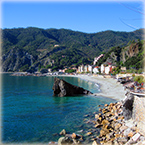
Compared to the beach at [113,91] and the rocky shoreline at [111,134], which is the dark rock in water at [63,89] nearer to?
the beach at [113,91]

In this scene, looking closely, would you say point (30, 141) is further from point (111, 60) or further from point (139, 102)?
point (111, 60)

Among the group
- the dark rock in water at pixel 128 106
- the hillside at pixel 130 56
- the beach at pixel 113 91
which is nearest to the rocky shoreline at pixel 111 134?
the dark rock in water at pixel 128 106

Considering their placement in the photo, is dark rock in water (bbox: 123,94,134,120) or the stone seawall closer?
the stone seawall

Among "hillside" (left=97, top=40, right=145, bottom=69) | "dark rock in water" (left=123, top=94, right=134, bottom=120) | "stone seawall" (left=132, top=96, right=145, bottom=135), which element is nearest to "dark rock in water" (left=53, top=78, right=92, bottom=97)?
"dark rock in water" (left=123, top=94, right=134, bottom=120)

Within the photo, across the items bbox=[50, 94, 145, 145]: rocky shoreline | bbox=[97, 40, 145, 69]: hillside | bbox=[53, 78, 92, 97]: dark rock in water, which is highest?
bbox=[97, 40, 145, 69]: hillside

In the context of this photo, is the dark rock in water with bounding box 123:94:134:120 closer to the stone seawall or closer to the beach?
the stone seawall

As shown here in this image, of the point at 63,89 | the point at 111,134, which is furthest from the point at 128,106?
the point at 63,89

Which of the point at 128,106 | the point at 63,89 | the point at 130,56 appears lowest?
the point at 63,89

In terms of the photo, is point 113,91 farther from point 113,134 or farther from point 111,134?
point 111,134

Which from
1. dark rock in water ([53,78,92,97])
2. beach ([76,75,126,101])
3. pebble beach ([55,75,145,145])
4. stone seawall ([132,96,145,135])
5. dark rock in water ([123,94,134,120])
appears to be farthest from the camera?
dark rock in water ([53,78,92,97])
